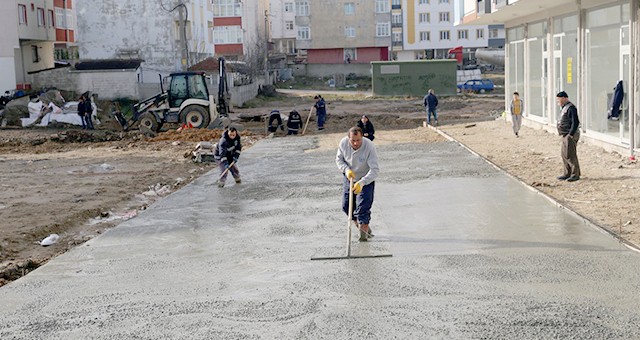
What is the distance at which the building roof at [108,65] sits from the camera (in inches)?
2108

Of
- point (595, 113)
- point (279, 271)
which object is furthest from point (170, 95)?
point (279, 271)

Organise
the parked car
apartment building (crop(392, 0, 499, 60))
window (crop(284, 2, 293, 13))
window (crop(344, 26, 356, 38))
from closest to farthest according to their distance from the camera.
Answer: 1. the parked car
2. window (crop(344, 26, 356, 38))
3. apartment building (crop(392, 0, 499, 60))
4. window (crop(284, 2, 293, 13))

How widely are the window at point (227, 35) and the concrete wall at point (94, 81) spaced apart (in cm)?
3152

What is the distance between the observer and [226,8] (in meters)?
84.6

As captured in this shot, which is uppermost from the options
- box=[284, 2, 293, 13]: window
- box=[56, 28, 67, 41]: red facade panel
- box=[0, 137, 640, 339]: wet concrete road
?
box=[284, 2, 293, 13]: window

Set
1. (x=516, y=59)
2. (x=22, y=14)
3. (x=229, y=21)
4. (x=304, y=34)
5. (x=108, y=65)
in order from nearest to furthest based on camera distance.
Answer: (x=516, y=59) < (x=22, y=14) < (x=108, y=65) < (x=229, y=21) < (x=304, y=34)

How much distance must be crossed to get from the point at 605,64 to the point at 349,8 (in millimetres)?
75497

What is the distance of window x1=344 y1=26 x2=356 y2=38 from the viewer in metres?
95.8

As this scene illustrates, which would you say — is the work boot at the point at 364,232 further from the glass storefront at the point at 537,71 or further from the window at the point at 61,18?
the window at the point at 61,18

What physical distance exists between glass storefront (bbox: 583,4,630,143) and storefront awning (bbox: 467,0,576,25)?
5.78ft

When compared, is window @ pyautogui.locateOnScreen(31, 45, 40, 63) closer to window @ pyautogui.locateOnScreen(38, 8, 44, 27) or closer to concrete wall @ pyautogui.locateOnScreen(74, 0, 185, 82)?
window @ pyautogui.locateOnScreen(38, 8, 44, 27)

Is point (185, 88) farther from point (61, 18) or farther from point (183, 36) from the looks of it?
point (61, 18)

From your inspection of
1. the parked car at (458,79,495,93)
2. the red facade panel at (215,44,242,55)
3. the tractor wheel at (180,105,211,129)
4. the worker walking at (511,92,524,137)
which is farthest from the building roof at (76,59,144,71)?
the worker walking at (511,92,524,137)

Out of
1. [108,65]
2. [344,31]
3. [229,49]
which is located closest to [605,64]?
[108,65]
